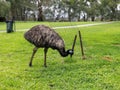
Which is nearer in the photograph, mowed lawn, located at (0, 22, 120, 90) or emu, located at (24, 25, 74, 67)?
→ mowed lawn, located at (0, 22, 120, 90)

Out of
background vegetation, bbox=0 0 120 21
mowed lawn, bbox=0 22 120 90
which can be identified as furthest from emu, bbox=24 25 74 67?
background vegetation, bbox=0 0 120 21

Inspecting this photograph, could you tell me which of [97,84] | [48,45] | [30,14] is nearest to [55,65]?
[48,45]

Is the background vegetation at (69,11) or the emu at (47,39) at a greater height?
the background vegetation at (69,11)

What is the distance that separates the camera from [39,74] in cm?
1174

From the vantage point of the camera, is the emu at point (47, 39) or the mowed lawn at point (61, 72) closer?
the mowed lawn at point (61, 72)

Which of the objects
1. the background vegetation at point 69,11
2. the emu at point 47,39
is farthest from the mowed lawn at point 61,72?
the background vegetation at point 69,11

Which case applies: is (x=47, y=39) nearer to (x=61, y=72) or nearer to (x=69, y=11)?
(x=61, y=72)

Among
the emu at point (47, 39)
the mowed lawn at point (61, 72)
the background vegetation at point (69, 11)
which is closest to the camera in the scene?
the mowed lawn at point (61, 72)

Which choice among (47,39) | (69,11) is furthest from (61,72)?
(69,11)

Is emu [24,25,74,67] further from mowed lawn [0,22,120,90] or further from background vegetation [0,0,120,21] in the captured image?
background vegetation [0,0,120,21]

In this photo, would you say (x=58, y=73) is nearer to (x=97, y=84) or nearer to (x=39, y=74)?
(x=39, y=74)

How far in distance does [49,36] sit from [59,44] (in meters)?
0.47

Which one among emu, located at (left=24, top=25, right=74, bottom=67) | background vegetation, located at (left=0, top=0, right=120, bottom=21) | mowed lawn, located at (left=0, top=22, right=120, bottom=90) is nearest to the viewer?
mowed lawn, located at (left=0, top=22, right=120, bottom=90)

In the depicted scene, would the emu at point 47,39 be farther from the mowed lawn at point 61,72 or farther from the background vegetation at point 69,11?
the background vegetation at point 69,11
